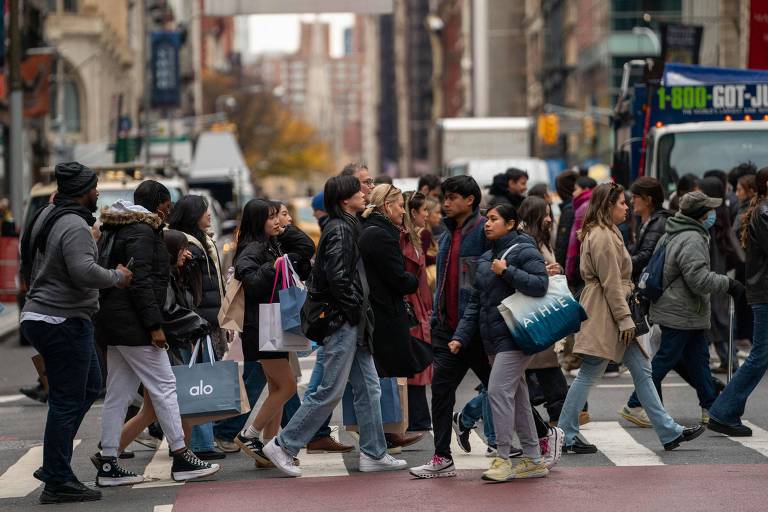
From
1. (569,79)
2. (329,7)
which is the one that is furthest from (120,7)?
(329,7)

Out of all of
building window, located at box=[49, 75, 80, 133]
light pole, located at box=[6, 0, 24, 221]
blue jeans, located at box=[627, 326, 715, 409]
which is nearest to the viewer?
blue jeans, located at box=[627, 326, 715, 409]

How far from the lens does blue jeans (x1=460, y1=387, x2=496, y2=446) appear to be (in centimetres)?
1059

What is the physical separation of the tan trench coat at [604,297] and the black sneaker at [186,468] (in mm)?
2517

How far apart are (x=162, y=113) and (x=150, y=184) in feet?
298

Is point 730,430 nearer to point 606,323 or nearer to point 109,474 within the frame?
point 606,323

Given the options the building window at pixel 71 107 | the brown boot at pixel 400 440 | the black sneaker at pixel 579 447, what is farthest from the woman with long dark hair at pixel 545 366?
the building window at pixel 71 107

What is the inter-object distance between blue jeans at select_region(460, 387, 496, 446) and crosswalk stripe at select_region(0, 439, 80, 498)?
9.29 feet

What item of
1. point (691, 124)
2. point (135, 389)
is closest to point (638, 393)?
point (135, 389)

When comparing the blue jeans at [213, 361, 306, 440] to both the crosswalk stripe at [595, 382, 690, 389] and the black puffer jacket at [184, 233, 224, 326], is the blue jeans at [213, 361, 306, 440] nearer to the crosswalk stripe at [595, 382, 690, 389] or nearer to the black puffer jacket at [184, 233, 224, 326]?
the black puffer jacket at [184, 233, 224, 326]

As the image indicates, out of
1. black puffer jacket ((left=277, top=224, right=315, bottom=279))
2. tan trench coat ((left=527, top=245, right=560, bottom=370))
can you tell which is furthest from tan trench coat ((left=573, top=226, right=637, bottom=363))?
black puffer jacket ((left=277, top=224, right=315, bottom=279))

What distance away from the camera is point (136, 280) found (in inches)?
370

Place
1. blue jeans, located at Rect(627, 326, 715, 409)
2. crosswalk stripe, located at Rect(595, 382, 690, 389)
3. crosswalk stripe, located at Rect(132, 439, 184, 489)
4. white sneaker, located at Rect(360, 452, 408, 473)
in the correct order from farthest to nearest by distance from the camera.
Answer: crosswalk stripe, located at Rect(595, 382, 690, 389)
blue jeans, located at Rect(627, 326, 715, 409)
white sneaker, located at Rect(360, 452, 408, 473)
crosswalk stripe, located at Rect(132, 439, 184, 489)

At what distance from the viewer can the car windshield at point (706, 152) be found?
1920cm

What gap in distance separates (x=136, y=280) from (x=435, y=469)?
6.97ft
